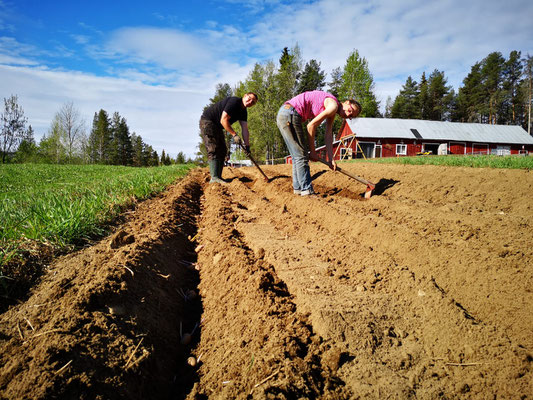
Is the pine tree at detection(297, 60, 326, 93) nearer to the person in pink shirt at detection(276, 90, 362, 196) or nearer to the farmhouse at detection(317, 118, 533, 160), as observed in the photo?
the farmhouse at detection(317, 118, 533, 160)

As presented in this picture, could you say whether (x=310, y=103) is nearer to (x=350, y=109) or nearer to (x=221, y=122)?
(x=350, y=109)

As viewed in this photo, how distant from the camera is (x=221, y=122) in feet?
20.6

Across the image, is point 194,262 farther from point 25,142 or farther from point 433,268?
point 25,142

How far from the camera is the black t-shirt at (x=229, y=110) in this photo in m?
6.16

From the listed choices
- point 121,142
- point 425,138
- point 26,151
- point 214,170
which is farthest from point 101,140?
point 214,170

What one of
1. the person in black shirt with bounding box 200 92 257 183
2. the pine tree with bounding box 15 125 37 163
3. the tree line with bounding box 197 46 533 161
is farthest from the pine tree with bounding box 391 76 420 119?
the pine tree with bounding box 15 125 37 163

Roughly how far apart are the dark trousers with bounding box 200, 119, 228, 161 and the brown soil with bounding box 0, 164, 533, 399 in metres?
4.09

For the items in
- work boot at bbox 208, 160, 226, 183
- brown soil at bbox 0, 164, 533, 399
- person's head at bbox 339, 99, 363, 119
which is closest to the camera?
brown soil at bbox 0, 164, 533, 399

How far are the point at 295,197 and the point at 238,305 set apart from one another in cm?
303

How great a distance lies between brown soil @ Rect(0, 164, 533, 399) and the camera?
1.21m

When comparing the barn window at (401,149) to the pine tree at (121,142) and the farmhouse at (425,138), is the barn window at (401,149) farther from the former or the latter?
the pine tree at (121,142)

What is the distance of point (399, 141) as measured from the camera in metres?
27.0

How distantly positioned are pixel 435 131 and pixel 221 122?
2969 centimetres

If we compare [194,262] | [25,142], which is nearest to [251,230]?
[194,262]
